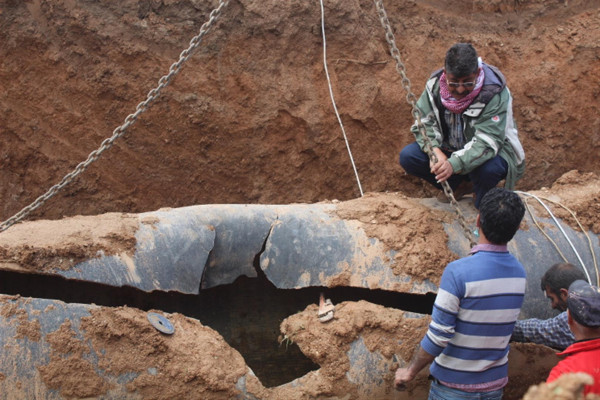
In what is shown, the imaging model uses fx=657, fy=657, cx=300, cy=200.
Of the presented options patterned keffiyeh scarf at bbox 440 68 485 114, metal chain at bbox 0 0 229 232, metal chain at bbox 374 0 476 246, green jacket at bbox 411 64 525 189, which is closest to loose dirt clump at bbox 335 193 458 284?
metal chain at bbox 374 0 476 246

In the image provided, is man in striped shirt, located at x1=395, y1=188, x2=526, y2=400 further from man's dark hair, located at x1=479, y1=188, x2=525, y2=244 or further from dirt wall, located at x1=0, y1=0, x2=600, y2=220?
dirt wall, located at x1=0, y1=0, x2=600, y2=220

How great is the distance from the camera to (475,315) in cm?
320

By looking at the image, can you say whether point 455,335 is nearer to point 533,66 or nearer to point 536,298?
point 536,298

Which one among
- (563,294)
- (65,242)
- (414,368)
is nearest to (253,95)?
(65,242)

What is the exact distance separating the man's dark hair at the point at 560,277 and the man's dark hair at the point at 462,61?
131cm

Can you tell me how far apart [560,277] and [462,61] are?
1.43 m

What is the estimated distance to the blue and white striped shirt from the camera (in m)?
3.13

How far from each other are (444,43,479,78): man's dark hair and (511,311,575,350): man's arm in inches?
60.6

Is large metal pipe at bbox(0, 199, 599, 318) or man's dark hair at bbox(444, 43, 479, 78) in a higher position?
man's dark hair at bbox(444, 43, 479, 78)

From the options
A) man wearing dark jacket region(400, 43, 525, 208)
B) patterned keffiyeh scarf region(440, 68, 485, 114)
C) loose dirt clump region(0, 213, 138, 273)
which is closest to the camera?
loose dirt clump region(0, 213, 138, 273)

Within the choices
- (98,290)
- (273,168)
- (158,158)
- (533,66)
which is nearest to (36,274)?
(98,290)

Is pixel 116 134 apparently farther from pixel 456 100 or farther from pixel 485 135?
pixel 485 135

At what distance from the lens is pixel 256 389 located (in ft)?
12.2

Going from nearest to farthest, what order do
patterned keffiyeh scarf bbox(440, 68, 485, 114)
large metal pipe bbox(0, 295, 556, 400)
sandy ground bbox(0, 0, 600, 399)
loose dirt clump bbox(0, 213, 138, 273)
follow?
large metal pipe bbox(0, 295, 556, 400)
loose dirt clump bbox(0, 213, 138, 273)
patterned keffiyeh scarf bbox(440, 68, 485, 114)
sandy ground bbox(0, 0, 600, 399)
